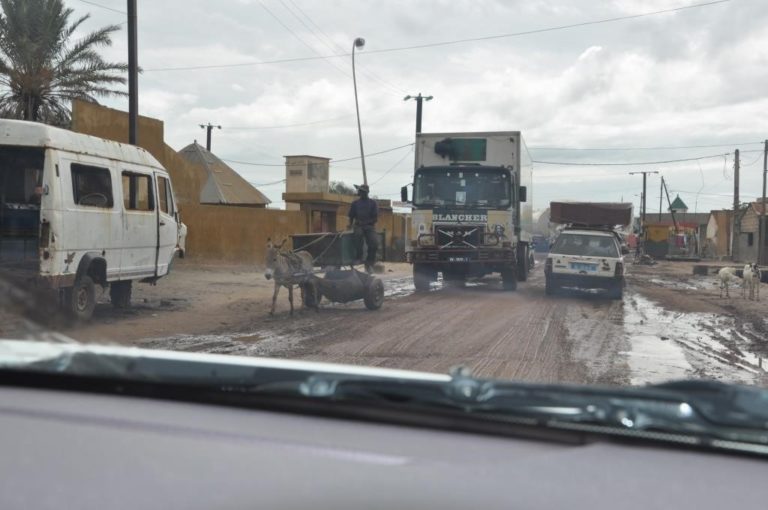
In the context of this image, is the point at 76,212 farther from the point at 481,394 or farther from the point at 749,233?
the point at 749,233

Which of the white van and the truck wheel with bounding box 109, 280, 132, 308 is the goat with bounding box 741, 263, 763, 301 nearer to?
the white van

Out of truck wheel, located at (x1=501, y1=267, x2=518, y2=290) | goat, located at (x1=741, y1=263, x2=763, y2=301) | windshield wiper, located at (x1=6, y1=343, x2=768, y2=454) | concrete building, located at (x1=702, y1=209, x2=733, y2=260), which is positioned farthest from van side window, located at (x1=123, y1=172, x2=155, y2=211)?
concrete building, located at (x1=702, y1=209, x2=733, y2=260)

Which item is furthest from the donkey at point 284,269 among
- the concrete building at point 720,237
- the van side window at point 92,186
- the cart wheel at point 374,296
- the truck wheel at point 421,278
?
the concrete building at point 720,237

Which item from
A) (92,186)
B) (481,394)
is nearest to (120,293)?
(92,186)

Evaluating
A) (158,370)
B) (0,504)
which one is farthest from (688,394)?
(0,504)

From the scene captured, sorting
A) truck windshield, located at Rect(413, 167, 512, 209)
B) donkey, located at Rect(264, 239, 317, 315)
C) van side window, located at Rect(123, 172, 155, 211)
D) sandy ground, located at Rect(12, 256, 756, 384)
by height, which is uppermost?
truck windshield, located at Rect(413, 167, 512, 209)

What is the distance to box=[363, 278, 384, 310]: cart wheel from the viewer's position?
1273cm

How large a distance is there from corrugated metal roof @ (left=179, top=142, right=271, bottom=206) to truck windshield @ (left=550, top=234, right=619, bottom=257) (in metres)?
20.4

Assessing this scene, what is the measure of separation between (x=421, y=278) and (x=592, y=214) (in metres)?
7.29

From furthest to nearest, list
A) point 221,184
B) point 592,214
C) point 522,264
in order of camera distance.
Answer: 1. point 221,184
2. point 592,214
3. point 522,264

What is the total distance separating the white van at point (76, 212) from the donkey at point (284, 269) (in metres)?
2.06

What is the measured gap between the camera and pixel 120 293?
477 inches

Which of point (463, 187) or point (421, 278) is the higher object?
point (463, 187)

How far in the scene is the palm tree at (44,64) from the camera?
63.5ft
